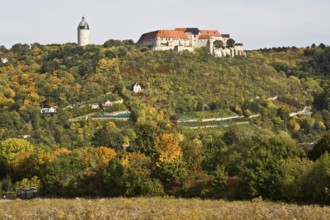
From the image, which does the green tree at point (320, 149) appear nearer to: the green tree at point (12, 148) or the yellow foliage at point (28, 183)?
the yellow foliage at point (28, 183)

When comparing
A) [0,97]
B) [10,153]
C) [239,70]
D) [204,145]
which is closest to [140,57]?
[239,70]

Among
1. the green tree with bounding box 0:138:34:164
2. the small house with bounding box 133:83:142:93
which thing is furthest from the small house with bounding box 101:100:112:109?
the green tree with bounding box 0:138:34:164

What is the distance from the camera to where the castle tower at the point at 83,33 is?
12600 centimetres

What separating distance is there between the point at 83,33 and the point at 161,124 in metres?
66.8

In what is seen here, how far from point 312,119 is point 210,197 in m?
63.8

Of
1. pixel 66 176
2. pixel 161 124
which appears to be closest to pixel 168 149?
pixel 66 176

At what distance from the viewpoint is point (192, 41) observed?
412 ft

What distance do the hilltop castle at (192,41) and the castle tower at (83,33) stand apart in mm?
12285

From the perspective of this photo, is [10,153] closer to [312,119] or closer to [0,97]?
[0,97]

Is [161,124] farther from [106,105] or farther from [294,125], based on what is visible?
[294,125]

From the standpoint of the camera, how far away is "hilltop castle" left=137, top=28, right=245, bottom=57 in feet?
397

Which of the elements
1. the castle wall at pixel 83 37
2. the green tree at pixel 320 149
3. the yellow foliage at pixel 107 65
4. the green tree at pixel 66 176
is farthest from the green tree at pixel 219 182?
the castle wall at pixel 83 37

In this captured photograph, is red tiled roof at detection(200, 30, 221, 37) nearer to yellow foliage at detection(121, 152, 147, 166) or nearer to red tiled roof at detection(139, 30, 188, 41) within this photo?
red tiled roof at detection(139, 30, 188, 41)

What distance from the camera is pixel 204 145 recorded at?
219ft
